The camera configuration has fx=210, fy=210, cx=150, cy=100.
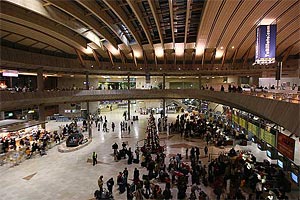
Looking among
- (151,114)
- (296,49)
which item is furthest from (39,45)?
(296,49)

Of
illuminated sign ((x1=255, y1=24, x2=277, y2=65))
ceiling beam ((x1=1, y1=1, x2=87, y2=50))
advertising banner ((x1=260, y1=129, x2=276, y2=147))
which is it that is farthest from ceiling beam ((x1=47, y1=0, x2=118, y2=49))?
advertising banner ((x1=260, y1=129, x2=276, y2=147))

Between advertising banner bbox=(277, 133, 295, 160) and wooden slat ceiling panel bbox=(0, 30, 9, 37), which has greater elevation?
wooden slat ceiling panel bbox=(0, 30, 9, 37)

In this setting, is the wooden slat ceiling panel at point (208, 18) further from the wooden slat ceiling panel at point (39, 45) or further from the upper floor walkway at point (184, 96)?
the wooden slat ceiling panel at point (39, 45)

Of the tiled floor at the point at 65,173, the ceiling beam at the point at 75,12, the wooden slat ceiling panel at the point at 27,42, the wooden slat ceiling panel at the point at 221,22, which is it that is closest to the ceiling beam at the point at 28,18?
the ceiling beam at the point at 75,12

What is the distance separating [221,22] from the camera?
2030 cm

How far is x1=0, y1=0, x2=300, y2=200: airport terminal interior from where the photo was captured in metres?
10.8

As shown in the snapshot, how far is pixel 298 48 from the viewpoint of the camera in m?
29.3

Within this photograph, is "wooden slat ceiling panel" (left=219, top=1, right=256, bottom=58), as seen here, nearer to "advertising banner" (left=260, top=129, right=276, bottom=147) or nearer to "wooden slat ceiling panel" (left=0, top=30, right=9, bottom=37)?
"advertising banner" (left=260, top=129, right=276, bottom=147)

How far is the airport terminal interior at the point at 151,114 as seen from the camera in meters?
10.8

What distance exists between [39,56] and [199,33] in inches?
679

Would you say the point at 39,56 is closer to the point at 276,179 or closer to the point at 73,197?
the point at 73,197

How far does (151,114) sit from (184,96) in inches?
468

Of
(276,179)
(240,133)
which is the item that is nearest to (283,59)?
(240,133)

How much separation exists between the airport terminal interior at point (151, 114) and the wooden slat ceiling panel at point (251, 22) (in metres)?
0.15
